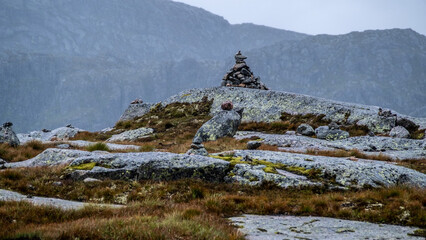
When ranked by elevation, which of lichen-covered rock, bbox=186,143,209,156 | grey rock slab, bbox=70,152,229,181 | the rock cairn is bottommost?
lichen-covered rock, bbox=186,143,209,156

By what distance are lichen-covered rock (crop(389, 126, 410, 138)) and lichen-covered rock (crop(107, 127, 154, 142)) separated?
1020 inches

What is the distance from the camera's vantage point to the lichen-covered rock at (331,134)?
32156 millimetres

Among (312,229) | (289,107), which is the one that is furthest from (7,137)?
(289,107)

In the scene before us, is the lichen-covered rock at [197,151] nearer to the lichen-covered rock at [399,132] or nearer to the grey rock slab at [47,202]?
the grey rock slab at [47,202]

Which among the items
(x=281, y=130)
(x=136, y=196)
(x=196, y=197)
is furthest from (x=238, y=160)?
(x=281, y=130)

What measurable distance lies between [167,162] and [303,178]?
5.63 m

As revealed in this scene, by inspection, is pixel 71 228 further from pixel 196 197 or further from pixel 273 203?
pixel 273 203

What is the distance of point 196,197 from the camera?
446 inches

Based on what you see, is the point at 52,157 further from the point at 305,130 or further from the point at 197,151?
the point at 305,130

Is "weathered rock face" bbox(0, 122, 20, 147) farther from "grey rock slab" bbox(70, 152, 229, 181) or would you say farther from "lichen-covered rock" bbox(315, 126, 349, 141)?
"lichen-covered rock" bbox(315, 126, 349, 141)

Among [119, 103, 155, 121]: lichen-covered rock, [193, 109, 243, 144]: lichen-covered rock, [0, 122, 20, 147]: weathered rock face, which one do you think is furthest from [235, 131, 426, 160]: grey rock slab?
[119, 103, 155, 121]: lichen-covered rock

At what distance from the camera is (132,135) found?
128 feet

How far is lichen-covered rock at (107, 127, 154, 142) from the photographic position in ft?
124

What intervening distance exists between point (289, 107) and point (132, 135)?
19891 millimetres
